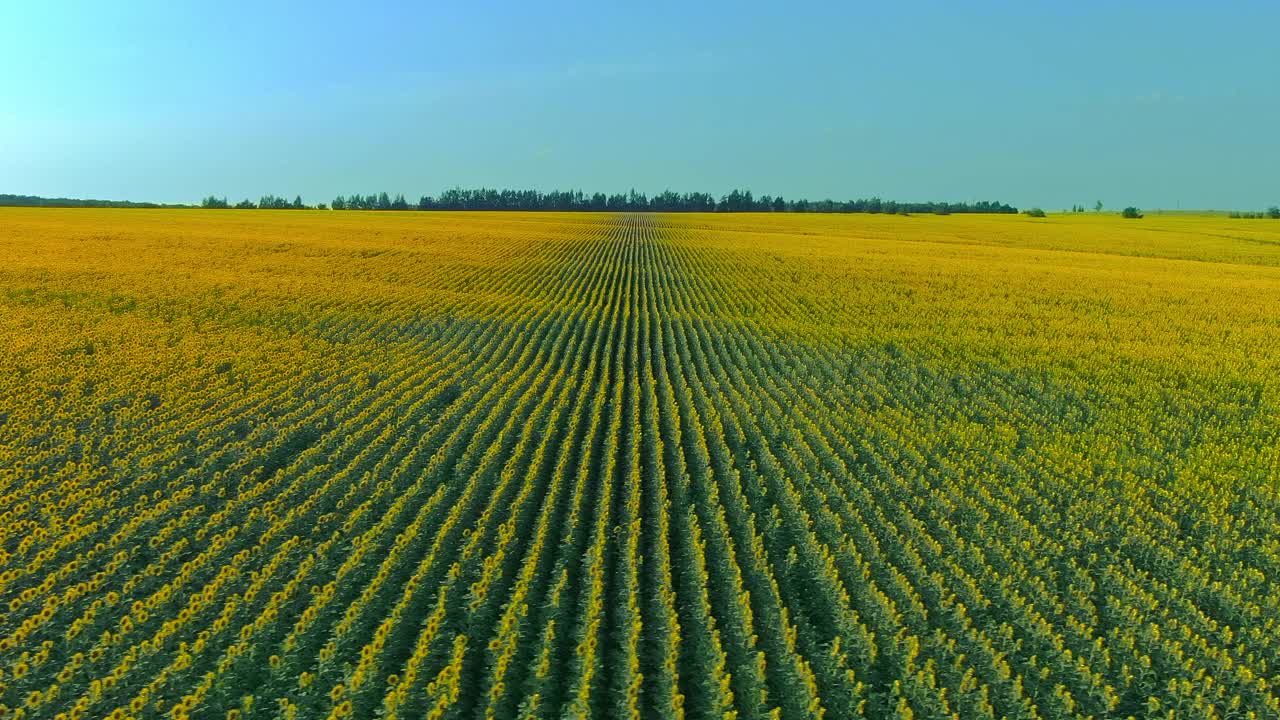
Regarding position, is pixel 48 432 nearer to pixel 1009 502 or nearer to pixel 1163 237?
pixel 1009 502

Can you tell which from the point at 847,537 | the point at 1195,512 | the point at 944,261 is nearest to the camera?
the point at 847,537

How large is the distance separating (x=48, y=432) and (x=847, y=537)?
45.2 ft

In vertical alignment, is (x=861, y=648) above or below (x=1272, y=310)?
below

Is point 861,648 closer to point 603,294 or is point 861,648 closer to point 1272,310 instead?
point 603,294

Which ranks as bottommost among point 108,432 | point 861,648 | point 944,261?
point 861,648

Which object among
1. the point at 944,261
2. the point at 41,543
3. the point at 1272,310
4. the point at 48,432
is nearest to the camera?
the point at 41,543

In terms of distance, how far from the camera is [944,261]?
47.3 meters

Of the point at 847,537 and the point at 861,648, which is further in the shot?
the point at 847,537

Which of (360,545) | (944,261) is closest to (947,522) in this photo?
(360,545)

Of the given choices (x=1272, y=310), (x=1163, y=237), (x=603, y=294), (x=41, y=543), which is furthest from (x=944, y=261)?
(x=41, y=543)

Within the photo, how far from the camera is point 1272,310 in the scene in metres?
30.5

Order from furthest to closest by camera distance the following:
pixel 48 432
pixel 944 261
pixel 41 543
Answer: pixel 944 261 → pixel 48 432 → pixel 41 543

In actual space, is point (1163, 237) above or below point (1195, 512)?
above

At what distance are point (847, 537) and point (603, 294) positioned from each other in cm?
2373
